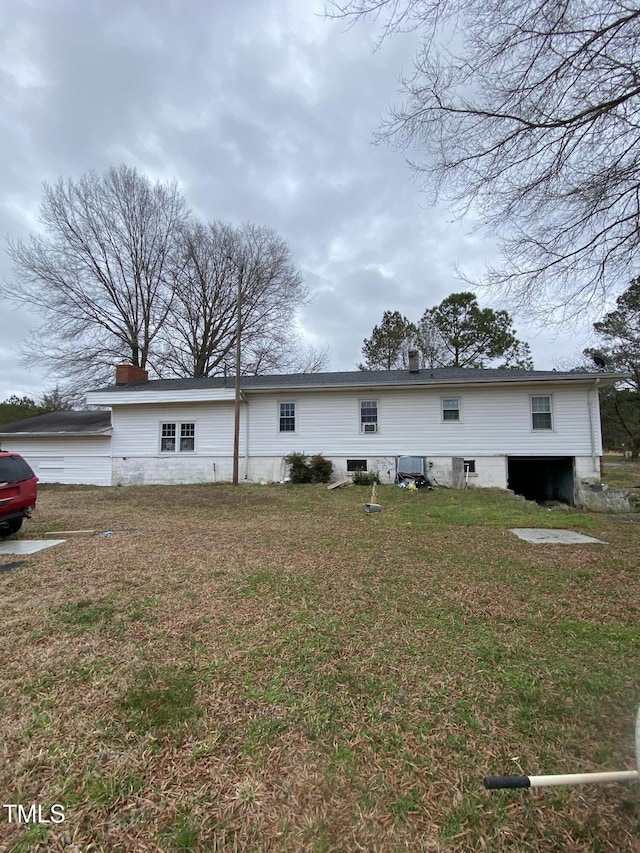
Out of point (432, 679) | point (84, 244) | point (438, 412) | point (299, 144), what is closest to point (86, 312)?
point (84, 244)

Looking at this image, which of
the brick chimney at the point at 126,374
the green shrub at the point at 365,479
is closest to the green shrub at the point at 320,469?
the green shrub at the point at 365,479

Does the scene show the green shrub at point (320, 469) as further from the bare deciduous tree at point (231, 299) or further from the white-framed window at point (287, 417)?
the bare deciduous tree at point (231, 299)

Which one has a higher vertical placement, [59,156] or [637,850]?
[59,156]

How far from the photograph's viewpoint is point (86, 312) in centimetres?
2184

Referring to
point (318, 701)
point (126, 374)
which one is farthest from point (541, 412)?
point (126, 374)

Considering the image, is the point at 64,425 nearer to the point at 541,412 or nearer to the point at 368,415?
the point at 368,415

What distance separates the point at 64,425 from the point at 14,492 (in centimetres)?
1271

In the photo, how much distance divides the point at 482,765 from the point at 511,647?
1219mm

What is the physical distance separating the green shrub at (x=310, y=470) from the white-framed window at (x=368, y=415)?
6.42 ft

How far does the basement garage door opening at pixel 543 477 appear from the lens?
13836 millimetres

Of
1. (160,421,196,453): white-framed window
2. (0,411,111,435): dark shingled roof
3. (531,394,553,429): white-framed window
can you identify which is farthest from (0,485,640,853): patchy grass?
(0,411,111,435): dark shingled roof

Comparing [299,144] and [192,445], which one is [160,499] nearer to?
[192,445]

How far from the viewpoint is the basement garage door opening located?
13.8 meters

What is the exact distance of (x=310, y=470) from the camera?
14.2 m
